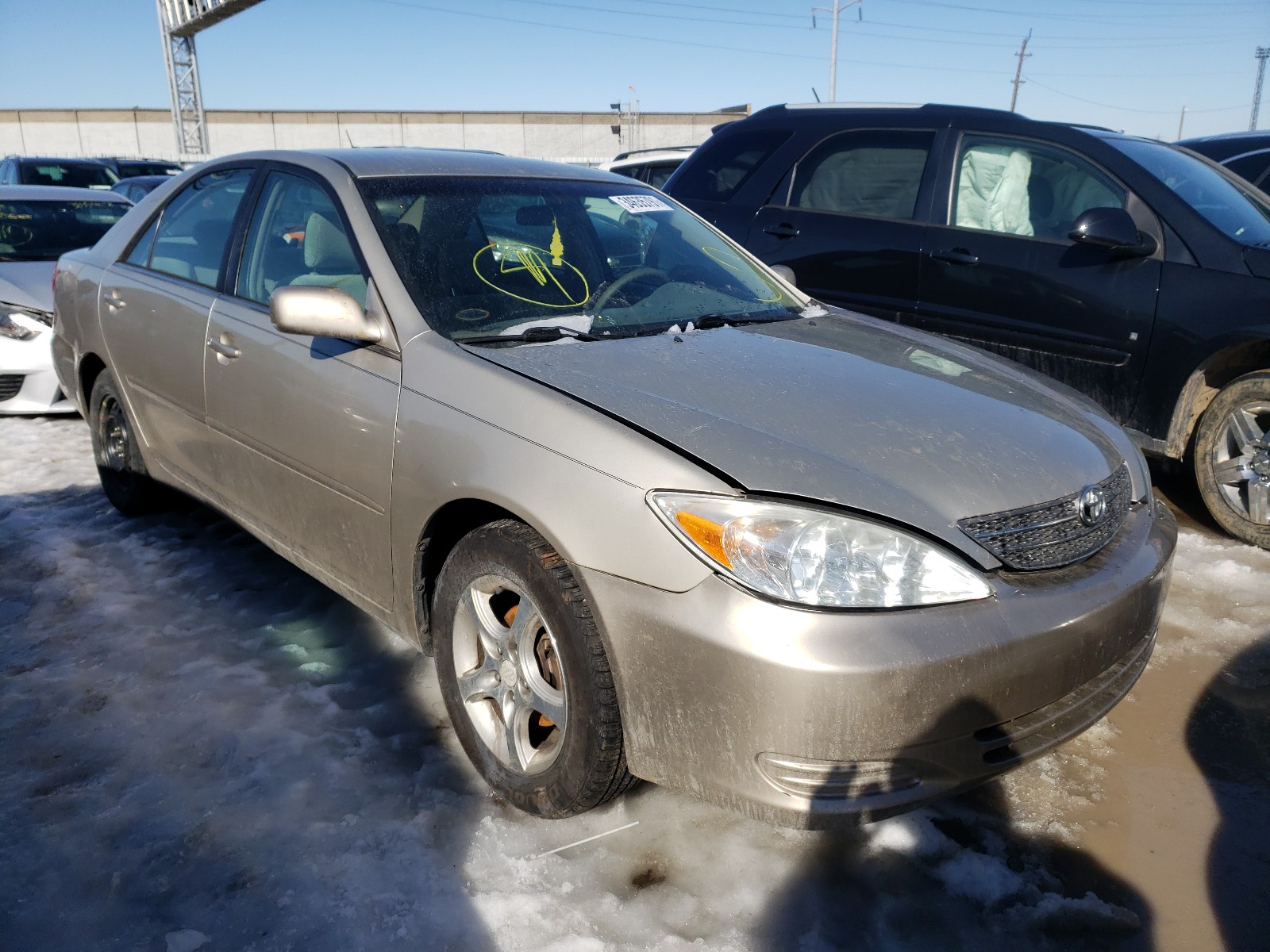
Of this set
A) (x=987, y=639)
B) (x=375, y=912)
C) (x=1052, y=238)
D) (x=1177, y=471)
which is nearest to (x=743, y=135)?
(x=1052, y=238)

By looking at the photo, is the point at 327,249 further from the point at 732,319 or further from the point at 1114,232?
the point at 1114,232

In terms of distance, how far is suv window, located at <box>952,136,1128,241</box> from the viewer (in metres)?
4.61

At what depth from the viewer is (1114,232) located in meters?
4.26

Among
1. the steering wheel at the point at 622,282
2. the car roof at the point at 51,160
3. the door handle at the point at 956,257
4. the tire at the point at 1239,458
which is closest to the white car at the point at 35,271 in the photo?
the steering wheel at the point at 622,282

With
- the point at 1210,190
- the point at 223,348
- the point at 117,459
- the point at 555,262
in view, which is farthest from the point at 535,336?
the point at 1210,190

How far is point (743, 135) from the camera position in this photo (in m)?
5.79

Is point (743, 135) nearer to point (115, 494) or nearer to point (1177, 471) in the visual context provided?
point (1177, 471)

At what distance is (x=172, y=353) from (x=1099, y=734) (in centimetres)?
335

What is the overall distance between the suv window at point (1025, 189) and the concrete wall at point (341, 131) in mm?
37631

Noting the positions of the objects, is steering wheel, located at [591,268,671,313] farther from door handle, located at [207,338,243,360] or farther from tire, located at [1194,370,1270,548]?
tire, located at [1194,370,1270,548]

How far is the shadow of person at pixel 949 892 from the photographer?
202 cm

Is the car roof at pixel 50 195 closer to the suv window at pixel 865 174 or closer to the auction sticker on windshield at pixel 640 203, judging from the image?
the suv window at pixel 865 174

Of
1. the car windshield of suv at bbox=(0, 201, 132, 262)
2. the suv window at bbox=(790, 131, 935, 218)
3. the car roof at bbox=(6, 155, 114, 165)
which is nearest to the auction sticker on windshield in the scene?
the suv window at bbox=(790, 131, 935, 218)

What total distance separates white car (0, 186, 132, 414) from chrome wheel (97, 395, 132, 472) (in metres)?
1.34
